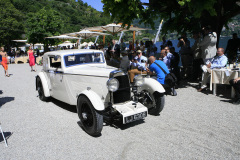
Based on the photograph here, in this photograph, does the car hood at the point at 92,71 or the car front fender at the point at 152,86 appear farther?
the car front fender at the point at 152,86

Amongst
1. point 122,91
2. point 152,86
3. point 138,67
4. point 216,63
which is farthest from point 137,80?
point 216,63

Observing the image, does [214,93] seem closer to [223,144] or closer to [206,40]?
[206,40]

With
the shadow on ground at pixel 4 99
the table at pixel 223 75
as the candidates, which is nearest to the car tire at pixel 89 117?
the shadow on ground at pixel 4 99

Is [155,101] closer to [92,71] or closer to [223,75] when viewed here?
[92,71]

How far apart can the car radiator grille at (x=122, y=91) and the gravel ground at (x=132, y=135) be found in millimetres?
648

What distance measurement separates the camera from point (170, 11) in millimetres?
7828

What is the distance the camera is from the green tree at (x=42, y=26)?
1229 inches

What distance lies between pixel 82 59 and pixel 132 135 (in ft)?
8.20

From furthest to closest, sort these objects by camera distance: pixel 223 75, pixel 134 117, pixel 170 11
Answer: pixel 170 11, pixel 223 75, pixel 134 117

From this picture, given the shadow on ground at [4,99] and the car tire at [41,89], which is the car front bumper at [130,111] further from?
the shadow on ground at [4,99]

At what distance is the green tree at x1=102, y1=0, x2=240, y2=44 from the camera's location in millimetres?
5816

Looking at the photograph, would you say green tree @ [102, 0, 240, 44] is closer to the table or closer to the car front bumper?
the table

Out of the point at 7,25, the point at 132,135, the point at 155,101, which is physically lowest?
the point at 132,135

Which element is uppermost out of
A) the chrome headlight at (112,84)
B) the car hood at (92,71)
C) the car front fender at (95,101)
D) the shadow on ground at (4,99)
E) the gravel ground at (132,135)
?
the car hood at (92,71)
